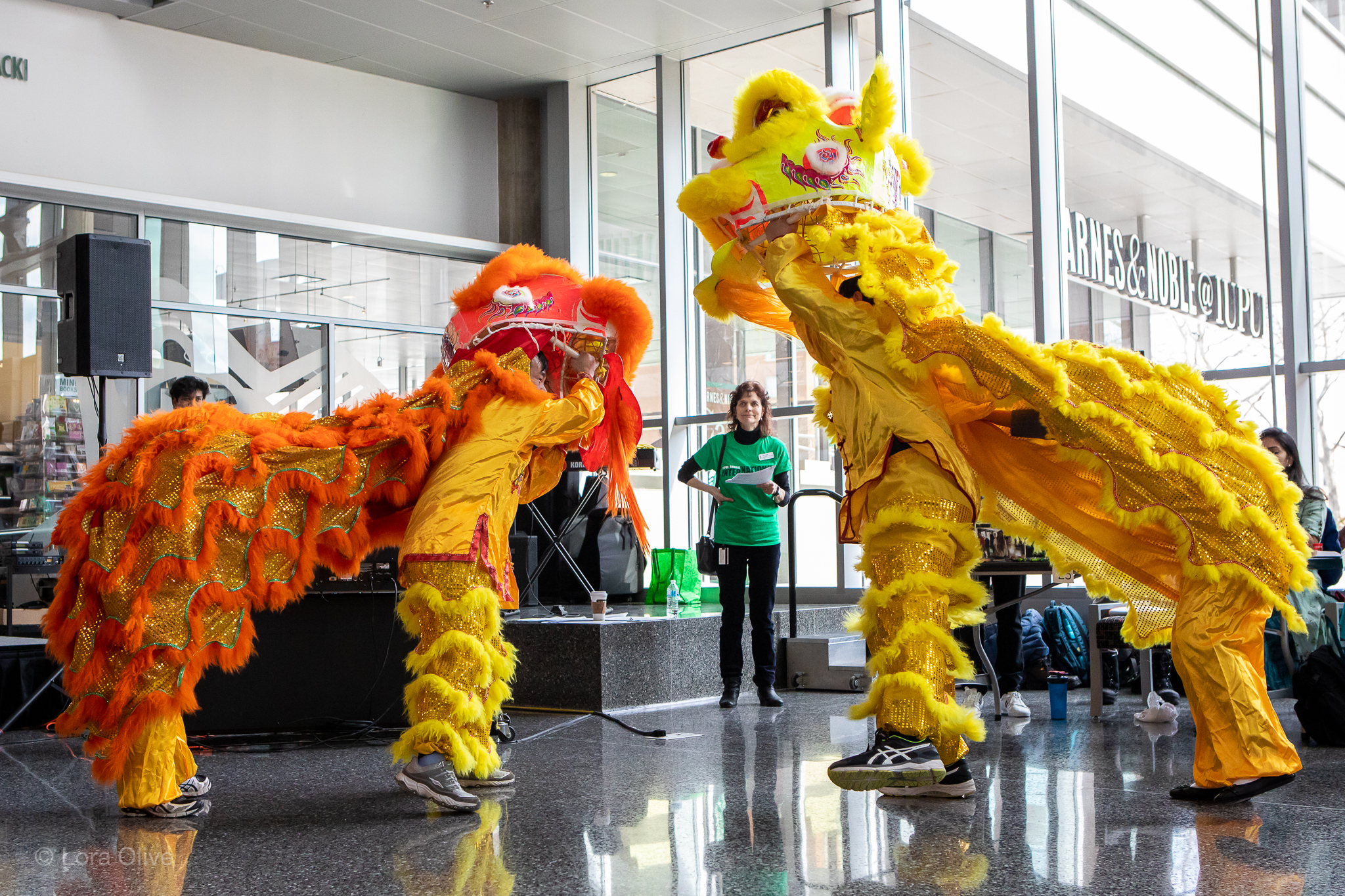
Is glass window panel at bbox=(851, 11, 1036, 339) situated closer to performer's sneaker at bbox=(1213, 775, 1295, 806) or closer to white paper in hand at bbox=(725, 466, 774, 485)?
white paper in hand at bbox=(725, 466, 774, 485)

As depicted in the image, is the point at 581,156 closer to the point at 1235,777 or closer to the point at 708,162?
the point at 708,162

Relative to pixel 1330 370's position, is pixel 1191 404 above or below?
below

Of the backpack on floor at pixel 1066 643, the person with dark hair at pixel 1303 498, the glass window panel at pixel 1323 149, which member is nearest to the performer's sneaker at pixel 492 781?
the person with dark hair at pixel 1303 498

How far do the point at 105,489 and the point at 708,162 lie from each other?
24.2 feet

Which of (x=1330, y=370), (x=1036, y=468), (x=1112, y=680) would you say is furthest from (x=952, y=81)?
(x=1036, y=468)

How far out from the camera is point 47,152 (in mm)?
8070

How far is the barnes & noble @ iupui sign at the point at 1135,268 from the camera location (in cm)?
732

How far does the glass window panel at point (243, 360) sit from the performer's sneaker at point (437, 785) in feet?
19.5

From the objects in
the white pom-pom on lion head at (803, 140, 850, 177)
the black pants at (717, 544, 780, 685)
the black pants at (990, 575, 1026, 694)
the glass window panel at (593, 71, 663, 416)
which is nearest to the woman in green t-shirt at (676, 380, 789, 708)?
the black pants at (717, 544, 780, 685)

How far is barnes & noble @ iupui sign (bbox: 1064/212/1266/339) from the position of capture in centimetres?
732

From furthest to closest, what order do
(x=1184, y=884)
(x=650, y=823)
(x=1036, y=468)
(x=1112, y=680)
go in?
(x=1112, y=680), (x=1036, y=468), (x=650, y=823), (x=1184, y=884)

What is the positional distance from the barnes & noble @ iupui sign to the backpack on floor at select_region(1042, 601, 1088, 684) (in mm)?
2294

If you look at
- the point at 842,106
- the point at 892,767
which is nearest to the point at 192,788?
the point at 892,767

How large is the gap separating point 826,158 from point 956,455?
2.68 ft
